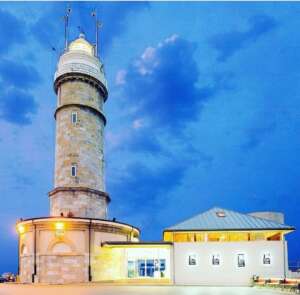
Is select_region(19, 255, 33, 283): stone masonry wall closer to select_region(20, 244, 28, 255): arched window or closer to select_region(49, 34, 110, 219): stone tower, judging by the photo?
select_region(20, 244, 28, 255): arched window

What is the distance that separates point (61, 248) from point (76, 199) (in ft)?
18.0

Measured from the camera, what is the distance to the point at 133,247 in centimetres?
3019

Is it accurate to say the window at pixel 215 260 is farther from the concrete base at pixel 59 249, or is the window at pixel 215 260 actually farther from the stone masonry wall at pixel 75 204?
the stone masonry wall at pixel 75 204

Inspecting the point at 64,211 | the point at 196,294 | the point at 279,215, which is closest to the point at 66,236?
the point at 64,211

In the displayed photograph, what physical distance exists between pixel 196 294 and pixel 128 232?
16208 mm

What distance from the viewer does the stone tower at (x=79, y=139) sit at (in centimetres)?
3403

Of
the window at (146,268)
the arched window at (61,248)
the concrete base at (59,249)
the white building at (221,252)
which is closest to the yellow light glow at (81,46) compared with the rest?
the concrete base at (59,249)

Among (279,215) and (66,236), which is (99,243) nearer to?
(66,236)

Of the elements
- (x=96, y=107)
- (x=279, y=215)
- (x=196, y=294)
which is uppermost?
(x=96, y=107)

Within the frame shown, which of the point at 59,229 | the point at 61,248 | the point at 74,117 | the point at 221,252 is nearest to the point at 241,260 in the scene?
the point at 221,252

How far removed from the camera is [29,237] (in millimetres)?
29766

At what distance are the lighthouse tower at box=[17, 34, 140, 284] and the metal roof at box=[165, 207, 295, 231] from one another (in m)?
5.89

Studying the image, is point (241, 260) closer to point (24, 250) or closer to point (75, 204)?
point (75, 204)

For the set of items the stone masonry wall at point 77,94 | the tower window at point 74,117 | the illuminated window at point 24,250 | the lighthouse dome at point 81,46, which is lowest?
the illuminated window at point 24,250
